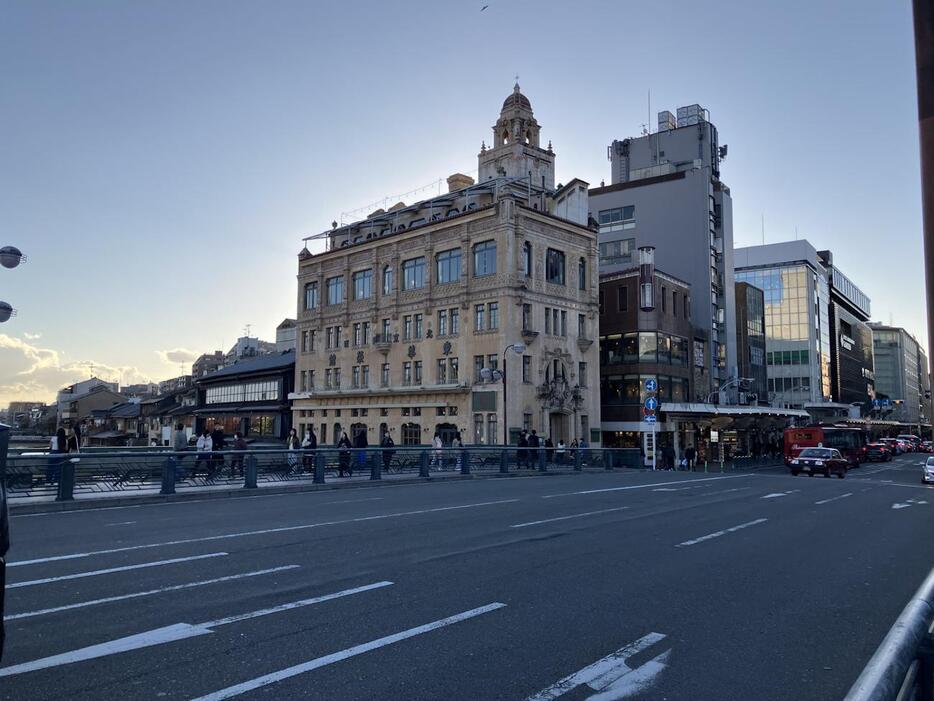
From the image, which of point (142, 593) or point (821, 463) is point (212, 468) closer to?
point (142, 593)

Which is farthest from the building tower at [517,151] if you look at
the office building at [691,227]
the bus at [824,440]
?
the bus at [824,440]

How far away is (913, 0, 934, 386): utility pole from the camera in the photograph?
307cm

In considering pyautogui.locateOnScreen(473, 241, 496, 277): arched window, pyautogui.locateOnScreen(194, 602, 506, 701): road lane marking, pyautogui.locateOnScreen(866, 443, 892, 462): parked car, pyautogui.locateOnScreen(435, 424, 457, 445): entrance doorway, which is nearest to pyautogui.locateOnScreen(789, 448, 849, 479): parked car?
pyautogui.locateOnScreen(435, 424, 457, 445): entrance doorway

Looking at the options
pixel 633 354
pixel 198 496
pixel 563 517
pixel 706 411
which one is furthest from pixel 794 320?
pixel 198 496

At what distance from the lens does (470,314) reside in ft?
173

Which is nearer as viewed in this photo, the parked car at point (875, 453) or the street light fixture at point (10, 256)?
the street light fixture at point (10, 256)

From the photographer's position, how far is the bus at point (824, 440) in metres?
52.0

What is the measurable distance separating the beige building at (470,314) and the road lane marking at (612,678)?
3911 centimetres

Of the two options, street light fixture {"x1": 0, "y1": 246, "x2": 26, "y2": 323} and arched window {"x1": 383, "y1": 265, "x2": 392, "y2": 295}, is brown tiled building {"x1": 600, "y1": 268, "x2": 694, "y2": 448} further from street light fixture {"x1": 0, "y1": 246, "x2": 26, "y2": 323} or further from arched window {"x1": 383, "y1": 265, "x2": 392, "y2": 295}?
street light fixture {"x1": 0, "y1": 246, "x2": 26, "y2": 323}

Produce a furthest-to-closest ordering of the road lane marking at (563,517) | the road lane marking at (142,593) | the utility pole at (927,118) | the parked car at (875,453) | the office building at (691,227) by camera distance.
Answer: the office building at (691,227), the parked car at (875,453), the road lane marking at (563,517), the road lane marking at (142,593), the utility pole at (927,118)

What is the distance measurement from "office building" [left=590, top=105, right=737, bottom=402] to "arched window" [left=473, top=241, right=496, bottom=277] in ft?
69.0

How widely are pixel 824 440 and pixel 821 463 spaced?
15.6 m

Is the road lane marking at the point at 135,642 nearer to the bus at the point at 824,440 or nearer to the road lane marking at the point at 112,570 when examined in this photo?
the road lane marking at the point at 112,570

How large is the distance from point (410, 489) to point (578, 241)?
3667 centimetres
